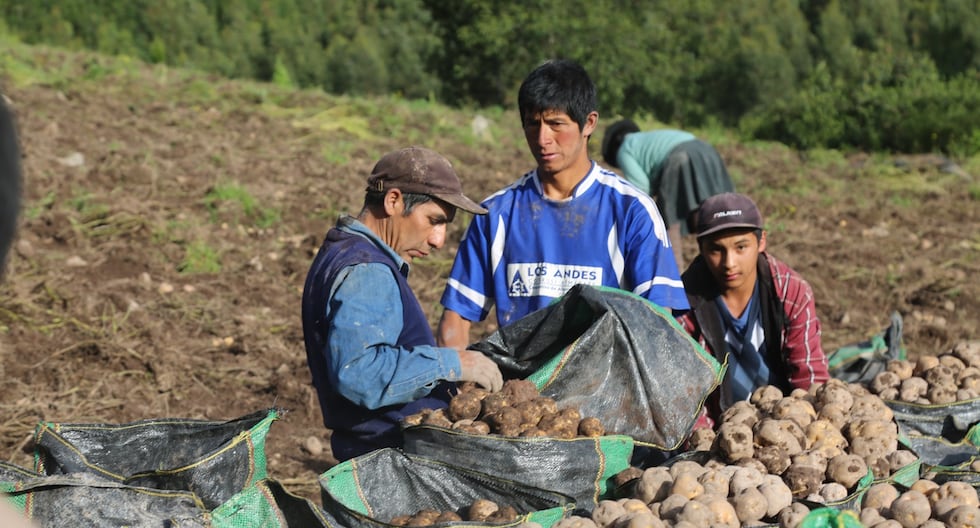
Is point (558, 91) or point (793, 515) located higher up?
point (558, 91)

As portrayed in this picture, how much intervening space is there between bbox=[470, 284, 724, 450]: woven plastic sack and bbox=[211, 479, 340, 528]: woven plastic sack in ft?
3.00

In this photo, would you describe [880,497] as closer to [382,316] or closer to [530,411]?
[530,411]

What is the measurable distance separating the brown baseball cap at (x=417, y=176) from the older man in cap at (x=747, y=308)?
4.74ft

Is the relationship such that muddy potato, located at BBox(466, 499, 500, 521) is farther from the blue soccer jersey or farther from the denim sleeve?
the blue soccer jersey

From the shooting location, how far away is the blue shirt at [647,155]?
7336 millimetres

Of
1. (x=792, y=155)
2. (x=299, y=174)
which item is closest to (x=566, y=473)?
(x=299, y=174)

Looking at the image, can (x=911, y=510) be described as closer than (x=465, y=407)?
Yes

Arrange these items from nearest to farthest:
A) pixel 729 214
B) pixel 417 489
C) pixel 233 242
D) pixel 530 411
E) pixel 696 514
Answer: pixel 696 514, pixel 417 489, pixel 530 411, pixel 729 214, pixel 233 242

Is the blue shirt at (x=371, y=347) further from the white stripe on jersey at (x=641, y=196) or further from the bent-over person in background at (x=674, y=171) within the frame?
the bent-over person in background at (x=674, y=171)

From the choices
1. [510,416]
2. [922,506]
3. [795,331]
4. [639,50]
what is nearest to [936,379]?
[795,331]

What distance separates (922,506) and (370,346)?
1600 millimetres

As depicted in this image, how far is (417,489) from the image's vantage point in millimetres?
2963

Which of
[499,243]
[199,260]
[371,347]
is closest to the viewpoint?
[371,347]

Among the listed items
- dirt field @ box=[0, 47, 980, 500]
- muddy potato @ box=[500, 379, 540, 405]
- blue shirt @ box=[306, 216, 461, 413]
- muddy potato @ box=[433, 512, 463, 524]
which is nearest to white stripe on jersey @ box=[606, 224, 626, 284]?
muddy potato @ box=[500, 379, 540, 405]
